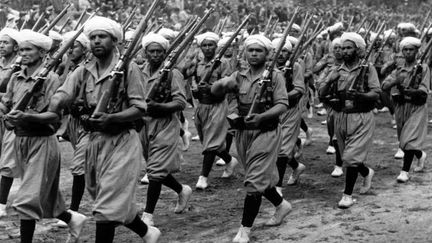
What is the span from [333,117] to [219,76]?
6.26 ft

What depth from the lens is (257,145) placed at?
683cm

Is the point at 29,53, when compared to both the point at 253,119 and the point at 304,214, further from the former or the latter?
the point at 304,214

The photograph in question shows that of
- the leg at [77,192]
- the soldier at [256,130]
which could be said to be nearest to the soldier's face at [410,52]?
the soldier at [256,130]

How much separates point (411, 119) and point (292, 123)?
1.70m

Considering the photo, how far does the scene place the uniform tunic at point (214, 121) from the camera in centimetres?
934

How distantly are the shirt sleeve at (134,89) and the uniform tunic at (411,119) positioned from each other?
4863mm

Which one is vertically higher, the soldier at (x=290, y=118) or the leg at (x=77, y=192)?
the soldier at (x=290, y=118)

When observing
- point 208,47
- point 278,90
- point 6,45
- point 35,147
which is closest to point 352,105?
point 278,90

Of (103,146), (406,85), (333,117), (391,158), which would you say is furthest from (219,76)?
(103,146)

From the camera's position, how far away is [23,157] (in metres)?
6.27

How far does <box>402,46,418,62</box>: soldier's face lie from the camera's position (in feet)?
31.8

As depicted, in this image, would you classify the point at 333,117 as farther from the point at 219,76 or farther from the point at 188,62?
the point at 188,62

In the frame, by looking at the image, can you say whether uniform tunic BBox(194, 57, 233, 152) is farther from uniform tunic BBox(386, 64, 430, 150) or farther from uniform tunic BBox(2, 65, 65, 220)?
uniform tunic BBox(2, 65, 65, 220)

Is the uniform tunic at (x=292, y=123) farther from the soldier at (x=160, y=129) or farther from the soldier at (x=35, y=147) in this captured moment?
the soldier at (x=35, y=147)
